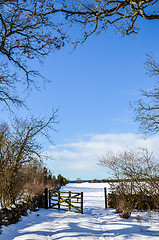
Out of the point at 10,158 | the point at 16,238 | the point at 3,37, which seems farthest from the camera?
the point at 10,158

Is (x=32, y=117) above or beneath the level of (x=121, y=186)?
above

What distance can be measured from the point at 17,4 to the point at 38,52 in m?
1.28

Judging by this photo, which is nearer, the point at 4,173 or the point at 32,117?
the point at 4,173

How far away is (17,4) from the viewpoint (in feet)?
17.3

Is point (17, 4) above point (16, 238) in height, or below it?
above

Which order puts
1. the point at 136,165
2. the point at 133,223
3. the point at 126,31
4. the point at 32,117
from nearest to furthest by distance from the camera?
the point at 126,31, the point at 133,223, the point at 136,165, the point at 32,117

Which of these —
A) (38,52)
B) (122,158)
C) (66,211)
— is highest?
(38,52)

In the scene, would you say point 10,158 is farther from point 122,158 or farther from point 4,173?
point 122,158

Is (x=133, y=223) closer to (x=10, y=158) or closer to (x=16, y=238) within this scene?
(x=16, y=238)

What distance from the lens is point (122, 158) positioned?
1148 centimetres

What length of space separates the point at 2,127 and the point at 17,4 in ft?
28.5

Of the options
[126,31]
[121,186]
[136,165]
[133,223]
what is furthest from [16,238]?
[126,31]

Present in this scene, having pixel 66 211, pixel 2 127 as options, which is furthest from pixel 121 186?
pixel 2 127

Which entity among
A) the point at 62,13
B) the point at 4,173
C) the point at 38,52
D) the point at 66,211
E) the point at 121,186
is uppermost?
the point at 62,13
